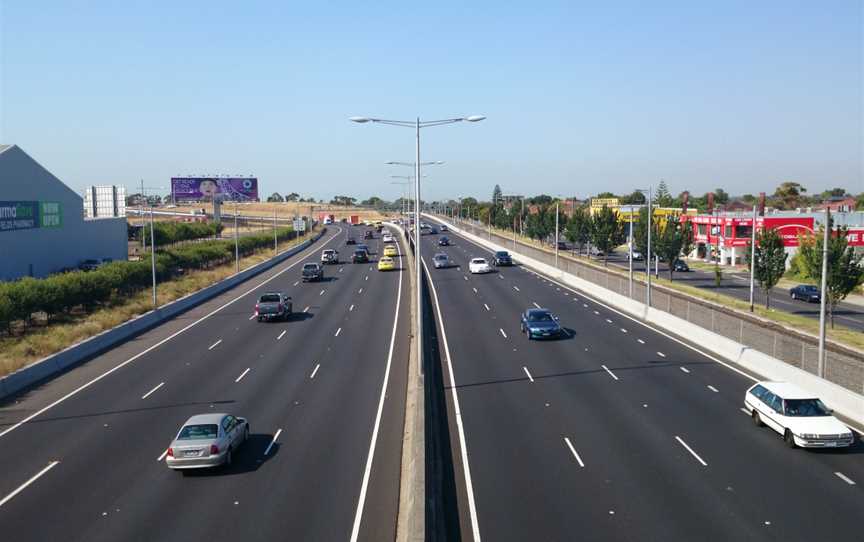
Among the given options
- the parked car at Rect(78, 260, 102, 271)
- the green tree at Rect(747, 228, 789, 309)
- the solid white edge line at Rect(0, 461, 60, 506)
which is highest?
the green tree at Rect(747, 228, 789, 309)

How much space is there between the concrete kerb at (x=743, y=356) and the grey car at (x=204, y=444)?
56.6ft

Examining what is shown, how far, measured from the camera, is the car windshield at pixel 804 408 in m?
19.7

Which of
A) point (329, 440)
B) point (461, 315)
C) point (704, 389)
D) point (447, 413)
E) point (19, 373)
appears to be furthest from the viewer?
point (461, 315)

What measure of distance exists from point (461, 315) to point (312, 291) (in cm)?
1657

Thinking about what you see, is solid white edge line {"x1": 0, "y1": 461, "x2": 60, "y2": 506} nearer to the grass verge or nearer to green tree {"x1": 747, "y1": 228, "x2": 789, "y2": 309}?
the grass verge

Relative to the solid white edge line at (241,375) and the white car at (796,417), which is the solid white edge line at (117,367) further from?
the white car at (796,417)

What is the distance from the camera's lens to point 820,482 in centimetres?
1658

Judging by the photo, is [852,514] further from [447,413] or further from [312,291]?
[312,291]

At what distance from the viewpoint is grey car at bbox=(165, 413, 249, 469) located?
17375mm

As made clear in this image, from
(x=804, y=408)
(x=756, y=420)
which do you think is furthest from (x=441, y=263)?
(x=804, y=408)

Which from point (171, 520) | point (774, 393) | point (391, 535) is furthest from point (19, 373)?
point (774, 393)

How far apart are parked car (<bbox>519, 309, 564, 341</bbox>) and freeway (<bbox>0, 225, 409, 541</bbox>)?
5.90 meters

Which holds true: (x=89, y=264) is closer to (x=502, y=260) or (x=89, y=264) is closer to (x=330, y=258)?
(x=330, y=258)

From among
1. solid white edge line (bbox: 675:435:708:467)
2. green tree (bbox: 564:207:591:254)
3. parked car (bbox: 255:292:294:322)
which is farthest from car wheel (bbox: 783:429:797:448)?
green tree (bbox: 564:207:591:254)
